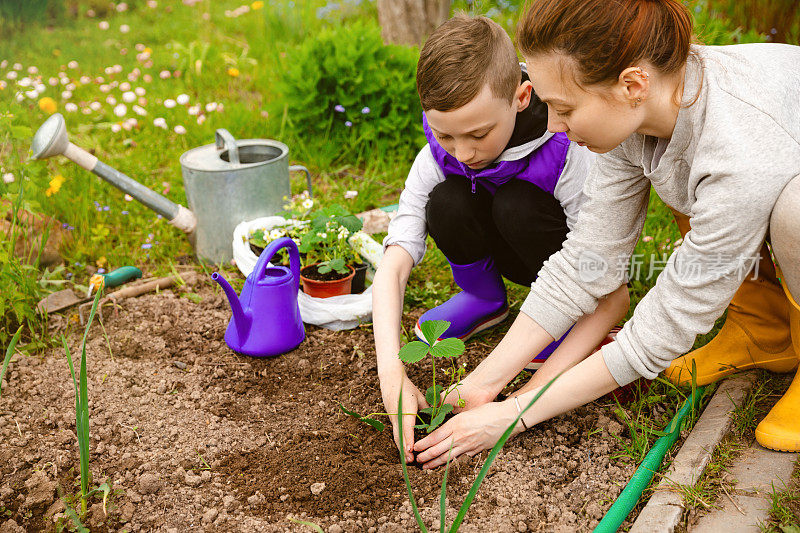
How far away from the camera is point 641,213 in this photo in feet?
5.32

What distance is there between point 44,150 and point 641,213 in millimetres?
1678

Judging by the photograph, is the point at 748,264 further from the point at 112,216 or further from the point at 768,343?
the point at 112,216

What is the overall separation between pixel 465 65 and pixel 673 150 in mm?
478

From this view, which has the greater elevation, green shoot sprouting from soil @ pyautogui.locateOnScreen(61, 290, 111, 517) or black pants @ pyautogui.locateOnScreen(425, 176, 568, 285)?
black pants @ pyautogui.locateOnScreen(425, 176, 568, 285)

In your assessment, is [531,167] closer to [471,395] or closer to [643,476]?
[471,395]

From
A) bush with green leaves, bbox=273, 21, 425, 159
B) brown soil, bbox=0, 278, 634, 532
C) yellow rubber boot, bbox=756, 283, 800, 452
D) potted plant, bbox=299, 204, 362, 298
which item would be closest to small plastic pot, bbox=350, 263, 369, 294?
potted plant, bbox=299, 204, 362, 298

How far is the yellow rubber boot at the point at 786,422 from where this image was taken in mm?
1458

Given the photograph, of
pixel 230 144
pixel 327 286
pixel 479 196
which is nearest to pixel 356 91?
pixel 230 144

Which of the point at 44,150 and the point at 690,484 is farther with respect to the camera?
the point at 44,150

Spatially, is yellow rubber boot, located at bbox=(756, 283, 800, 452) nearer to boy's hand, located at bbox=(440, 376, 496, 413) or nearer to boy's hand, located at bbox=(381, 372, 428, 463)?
boy's hand, located at bbox=(440, 376, 496, 413)

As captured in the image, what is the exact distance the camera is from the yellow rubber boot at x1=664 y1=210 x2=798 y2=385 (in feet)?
5.48

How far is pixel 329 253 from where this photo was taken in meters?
2.20

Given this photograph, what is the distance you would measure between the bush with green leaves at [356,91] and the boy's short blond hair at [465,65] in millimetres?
1308

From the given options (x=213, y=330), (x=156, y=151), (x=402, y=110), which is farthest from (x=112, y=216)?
(x=402, y=110)
